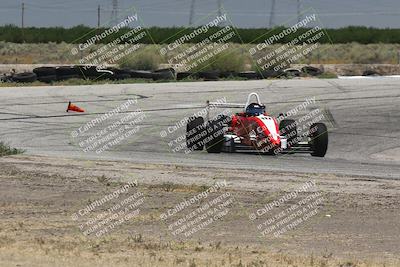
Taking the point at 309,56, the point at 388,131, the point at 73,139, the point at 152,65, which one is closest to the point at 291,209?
the point at 73,139

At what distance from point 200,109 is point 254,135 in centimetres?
989

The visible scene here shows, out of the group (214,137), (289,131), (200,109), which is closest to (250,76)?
(200,109)

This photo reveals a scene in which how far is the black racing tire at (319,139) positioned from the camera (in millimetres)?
20875

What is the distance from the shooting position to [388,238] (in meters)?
11.5

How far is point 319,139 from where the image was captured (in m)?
20.9

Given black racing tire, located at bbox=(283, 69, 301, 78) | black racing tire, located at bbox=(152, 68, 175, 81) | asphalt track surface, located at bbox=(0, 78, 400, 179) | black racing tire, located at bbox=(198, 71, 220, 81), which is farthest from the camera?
black racing tire, located at bbox=(283, 69, 301, 78)

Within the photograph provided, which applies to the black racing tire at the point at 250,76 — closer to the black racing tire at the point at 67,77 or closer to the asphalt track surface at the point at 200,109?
the asphalt track surface at the point at 200,109

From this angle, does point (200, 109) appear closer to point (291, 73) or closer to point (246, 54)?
point (291, 73)

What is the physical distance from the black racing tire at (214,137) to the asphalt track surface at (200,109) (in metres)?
0.25

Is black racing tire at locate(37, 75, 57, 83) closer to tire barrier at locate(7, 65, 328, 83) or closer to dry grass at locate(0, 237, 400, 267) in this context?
tire barrier at locate(7, 65, 328, 83)

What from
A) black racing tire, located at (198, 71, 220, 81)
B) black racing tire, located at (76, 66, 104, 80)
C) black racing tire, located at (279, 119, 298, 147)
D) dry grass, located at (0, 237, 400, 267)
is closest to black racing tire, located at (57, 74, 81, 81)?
black racing tire, located at (76, 66, 104, 80)

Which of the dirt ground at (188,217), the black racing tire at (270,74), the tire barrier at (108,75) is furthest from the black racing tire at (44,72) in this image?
the dirt ground at (188,217)

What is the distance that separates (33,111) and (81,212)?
678 inches

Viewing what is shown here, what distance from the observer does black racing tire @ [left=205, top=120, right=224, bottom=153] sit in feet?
67.8
